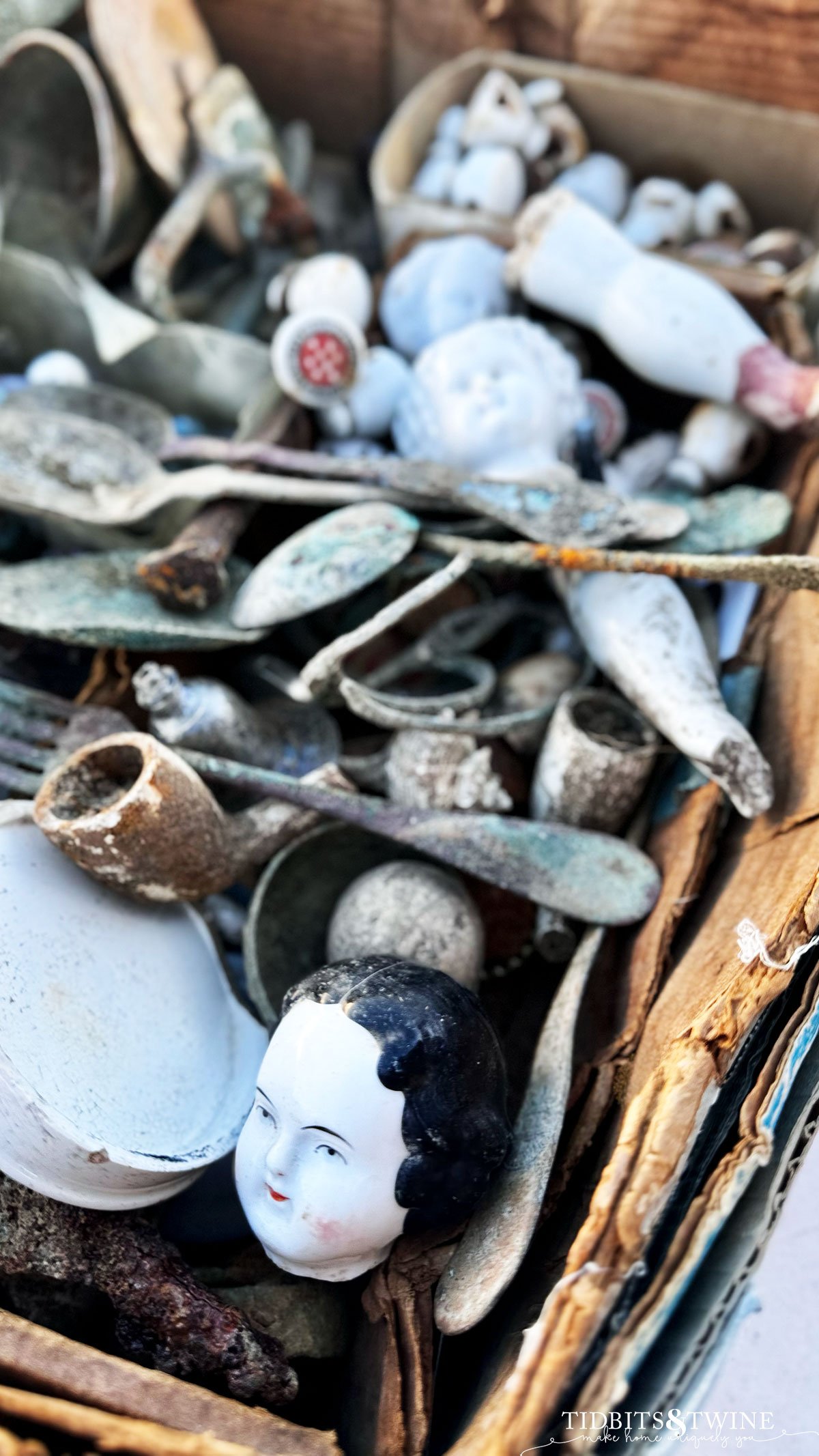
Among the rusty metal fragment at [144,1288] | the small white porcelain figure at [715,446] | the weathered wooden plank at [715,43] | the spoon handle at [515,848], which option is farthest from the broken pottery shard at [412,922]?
the weathered wooden plank at [715,43]

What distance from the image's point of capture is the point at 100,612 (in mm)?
908

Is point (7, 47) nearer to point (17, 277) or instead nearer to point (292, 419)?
point (17, 277)

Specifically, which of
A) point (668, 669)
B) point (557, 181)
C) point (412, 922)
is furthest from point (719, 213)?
point (412, 922)

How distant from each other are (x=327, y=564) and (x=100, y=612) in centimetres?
21

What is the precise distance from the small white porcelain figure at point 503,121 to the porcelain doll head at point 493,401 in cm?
38

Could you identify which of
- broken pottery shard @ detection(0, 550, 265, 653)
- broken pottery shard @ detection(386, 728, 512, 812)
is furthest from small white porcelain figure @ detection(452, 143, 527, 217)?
broken pottery shard @ detection(386, 728, 512, 812)

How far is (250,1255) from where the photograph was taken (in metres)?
0.71

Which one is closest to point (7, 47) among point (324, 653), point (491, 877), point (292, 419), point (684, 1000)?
point (292, 419)

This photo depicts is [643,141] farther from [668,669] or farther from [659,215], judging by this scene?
[668,669]

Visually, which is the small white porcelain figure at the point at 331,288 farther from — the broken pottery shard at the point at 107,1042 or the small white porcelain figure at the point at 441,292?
the broken pottery shard at the point at 107,1042

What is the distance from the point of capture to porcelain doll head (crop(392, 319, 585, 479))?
97 cm

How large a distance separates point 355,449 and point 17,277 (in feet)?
1.66

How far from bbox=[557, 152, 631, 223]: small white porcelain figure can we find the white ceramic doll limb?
161 millimetres

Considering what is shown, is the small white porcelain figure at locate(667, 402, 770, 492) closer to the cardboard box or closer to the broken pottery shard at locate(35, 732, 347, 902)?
the cardboard box
